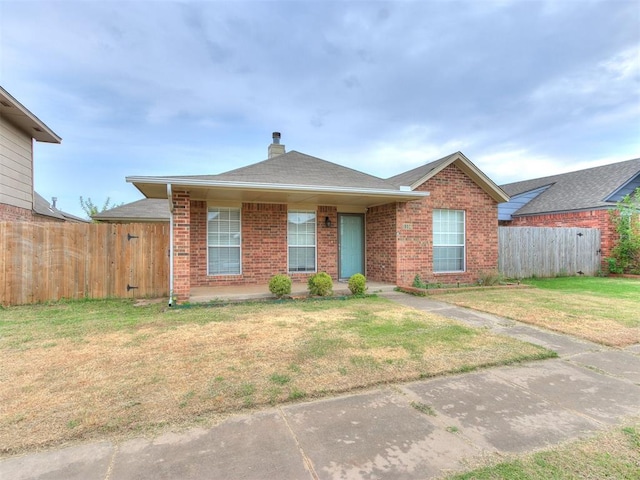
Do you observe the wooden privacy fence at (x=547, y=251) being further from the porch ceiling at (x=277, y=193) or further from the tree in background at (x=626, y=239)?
the porch ceiling at (x=277, y=193)

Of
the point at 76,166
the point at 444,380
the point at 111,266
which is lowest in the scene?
the point at 444,380

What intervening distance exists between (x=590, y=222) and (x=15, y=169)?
21.3 metres

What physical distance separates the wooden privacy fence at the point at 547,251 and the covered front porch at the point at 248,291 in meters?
5.48

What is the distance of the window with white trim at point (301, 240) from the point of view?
10492mm

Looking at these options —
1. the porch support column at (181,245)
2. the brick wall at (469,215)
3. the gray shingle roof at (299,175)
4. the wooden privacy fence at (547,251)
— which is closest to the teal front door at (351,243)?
the gray shingle roof at (299,175)

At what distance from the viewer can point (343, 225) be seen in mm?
11055

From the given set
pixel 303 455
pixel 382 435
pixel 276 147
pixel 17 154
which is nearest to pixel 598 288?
pixel 382 435

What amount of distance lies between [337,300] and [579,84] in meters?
12.6

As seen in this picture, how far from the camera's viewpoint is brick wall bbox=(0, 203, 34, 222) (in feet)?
28.5

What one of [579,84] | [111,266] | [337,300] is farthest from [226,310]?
[579,84]

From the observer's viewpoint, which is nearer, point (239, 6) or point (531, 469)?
point (531, 469)

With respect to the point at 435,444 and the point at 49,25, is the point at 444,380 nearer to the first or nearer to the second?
the point at 435,444

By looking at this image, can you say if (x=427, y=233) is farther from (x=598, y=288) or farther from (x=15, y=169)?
(x=15, y=169)

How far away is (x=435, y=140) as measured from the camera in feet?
60.3
